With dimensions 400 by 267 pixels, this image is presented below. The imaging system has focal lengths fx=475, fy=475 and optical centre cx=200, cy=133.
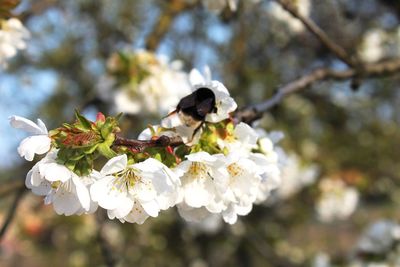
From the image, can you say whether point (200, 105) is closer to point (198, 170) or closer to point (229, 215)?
point (198, 170)

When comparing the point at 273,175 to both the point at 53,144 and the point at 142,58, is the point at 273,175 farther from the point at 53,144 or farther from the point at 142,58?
the point at 142,58

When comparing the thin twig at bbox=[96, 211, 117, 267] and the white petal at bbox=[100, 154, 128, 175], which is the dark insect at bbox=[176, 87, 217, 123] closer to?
the white petal at bbox=[100, 154, 128, 175]

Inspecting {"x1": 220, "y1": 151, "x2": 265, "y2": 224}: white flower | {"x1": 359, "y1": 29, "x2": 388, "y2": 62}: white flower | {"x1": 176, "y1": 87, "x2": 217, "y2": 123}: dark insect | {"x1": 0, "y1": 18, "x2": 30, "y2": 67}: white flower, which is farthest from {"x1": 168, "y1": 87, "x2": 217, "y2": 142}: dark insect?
{"x1": 359, "y1": 29, "x2": 388, "y2": 62}: white flower

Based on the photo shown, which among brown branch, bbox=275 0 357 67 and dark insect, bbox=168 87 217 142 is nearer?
dark insect, bbox=168 87 217 142

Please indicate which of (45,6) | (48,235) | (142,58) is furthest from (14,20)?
(48,235)

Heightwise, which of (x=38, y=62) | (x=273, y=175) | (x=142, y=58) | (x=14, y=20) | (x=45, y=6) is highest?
(x=38, y=62)

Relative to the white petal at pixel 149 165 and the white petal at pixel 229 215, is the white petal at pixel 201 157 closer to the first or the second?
the white petal at pixel 149 165
